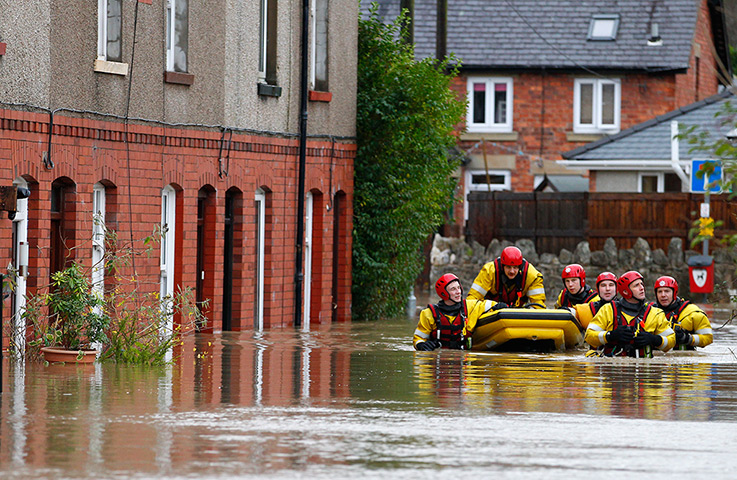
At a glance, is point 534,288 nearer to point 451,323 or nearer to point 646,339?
point 451,323

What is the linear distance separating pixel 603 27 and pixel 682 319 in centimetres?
2802

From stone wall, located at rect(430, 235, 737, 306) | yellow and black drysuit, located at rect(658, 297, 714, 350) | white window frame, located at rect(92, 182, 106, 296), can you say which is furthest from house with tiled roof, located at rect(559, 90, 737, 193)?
white window frame, located at rect(92, 182, 106, 296)

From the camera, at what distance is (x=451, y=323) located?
71.3 feet

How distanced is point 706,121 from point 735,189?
1100 inches

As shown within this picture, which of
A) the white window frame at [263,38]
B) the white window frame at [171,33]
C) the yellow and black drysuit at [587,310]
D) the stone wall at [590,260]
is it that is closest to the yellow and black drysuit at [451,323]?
the yellow and black drysuit at [587,310]

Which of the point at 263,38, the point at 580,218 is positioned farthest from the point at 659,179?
the point at 263,38

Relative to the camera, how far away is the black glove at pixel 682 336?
2122 centimetres

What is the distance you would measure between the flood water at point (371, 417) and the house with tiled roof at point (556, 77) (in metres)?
27.3

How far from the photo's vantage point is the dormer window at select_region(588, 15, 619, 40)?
47.9 meters

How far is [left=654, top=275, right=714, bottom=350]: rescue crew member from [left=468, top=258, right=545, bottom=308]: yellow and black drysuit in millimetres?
1931

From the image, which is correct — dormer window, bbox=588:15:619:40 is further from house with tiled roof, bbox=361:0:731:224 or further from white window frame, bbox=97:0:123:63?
white window frame, bbox=97:0:123:63

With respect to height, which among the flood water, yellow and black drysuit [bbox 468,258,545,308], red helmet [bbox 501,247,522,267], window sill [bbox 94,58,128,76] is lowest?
the flood water

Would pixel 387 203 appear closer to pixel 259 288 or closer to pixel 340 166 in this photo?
pixel 340 166

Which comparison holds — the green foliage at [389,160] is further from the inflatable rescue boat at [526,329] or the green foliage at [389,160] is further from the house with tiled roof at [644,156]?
the house with tiled roof at [644,156]
